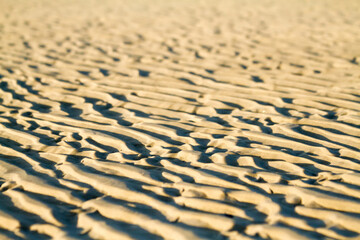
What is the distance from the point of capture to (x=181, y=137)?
2.98 meters

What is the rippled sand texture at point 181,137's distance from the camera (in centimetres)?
203

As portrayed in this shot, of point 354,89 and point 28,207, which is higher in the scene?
point 354,89

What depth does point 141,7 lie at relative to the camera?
9.83 metres

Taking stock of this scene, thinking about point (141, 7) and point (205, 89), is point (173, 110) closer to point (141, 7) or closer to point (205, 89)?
point (205, 89)

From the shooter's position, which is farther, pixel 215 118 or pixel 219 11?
pixel 219 11

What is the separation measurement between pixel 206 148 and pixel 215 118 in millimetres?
579

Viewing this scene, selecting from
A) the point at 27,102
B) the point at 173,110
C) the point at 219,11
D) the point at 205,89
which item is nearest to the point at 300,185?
the point at 173,110

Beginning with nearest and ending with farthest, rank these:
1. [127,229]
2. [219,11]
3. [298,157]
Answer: [127,229], [298,157], [219,11]

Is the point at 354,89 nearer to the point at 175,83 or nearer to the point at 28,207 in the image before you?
the point at 175,83

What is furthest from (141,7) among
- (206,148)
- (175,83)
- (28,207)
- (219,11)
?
(28,207)

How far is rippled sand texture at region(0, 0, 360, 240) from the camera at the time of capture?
203 cm

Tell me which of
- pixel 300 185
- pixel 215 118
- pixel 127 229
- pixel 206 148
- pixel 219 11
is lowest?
pixel 127 229

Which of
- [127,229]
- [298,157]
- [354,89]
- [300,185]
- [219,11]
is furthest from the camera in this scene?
[219,11]

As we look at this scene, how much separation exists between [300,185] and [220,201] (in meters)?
0.52
